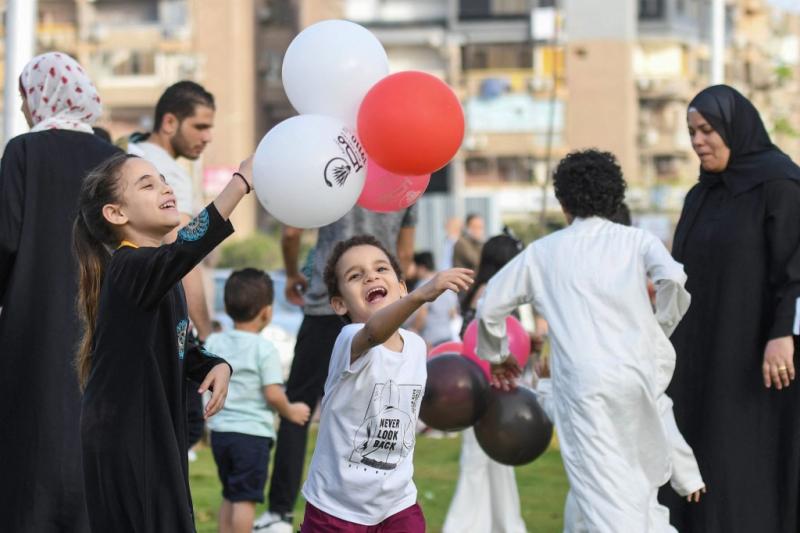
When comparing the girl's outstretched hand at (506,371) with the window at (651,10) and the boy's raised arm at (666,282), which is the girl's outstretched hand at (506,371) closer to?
the boy's raised arm at (666,282)

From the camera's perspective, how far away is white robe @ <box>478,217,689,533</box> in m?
6.04

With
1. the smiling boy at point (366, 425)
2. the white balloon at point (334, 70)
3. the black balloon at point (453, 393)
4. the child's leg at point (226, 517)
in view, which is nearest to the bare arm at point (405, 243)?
the black balloon at point (453, 393)

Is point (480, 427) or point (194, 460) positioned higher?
point (480, 427)

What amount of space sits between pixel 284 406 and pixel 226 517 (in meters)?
0.67

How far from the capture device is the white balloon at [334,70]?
5.22 meters

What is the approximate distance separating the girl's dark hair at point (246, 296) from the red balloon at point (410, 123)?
6.89 ft

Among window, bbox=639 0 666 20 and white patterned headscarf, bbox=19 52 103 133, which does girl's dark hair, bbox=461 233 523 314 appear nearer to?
white patterned headscarf, bbox=19 52 103 133

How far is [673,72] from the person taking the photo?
2490 inches

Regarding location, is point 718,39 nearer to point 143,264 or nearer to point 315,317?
point 315,317

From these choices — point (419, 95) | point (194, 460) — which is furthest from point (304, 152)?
point (194, 460)

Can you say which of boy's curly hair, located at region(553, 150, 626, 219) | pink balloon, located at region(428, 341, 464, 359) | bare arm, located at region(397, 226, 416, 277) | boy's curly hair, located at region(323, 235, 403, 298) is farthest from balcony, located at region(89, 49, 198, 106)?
boy's curly hair, located at region(323, 235, 403, 298)

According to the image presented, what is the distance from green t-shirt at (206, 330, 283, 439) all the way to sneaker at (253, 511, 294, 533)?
69 centimetres

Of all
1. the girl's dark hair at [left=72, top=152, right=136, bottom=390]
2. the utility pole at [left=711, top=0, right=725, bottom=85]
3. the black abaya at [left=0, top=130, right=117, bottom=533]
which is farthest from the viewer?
the utility pole at [left=711, top=0, right=725, bottom=85]

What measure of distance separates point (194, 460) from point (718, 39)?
41.2 ft
